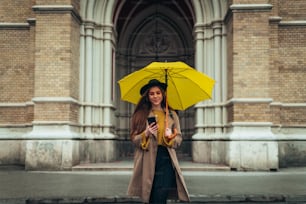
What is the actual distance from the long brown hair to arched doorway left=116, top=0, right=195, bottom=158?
49.4 ft

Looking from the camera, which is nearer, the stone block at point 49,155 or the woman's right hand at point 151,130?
the woman's right hand at point 151,130

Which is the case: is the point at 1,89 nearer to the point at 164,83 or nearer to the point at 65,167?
the point at 65,167

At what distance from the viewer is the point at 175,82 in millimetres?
5137

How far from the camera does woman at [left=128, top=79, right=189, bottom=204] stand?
15.4ft

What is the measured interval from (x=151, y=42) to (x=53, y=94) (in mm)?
8925

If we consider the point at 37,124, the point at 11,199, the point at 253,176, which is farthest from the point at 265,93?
the point at 11,199

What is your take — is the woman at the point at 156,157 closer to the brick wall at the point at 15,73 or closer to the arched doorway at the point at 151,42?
the brick wall at the point at 15,73

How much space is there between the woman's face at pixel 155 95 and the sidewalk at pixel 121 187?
11.4 ft

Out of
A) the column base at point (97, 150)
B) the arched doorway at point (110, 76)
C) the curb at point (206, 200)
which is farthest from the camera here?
the arched doorway at point (110, 76)

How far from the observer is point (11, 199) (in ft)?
25.2

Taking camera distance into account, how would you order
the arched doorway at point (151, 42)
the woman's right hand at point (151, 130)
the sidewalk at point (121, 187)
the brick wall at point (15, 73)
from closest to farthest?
the woman's right hand at point (151, 130) < the sidewalk at point (121, 187) < the brick wall at point (15, 73) < the arched doorway at point (151, 42)

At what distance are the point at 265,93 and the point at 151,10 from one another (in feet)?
30.9

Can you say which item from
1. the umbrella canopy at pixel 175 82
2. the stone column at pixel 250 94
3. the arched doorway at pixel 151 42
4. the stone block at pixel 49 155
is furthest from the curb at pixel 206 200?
the arched doorway at pixel 151 42

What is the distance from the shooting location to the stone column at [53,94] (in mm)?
13258
